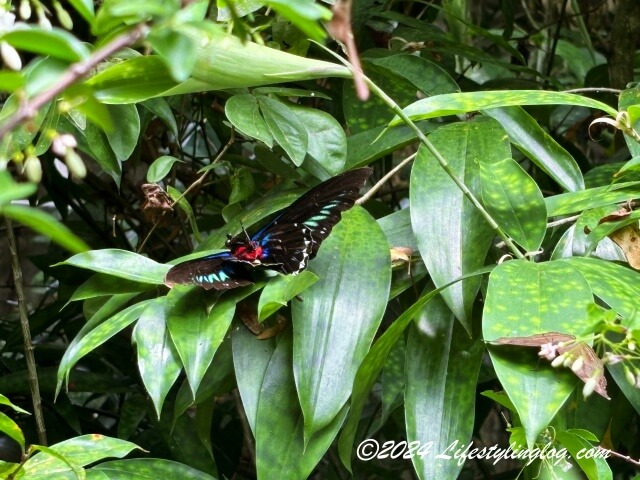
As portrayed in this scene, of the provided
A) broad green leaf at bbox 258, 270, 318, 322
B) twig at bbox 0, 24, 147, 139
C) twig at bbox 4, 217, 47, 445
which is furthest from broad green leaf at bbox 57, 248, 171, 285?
twig at bbox 0, 24, 147, 139

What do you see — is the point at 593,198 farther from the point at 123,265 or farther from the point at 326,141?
the point at 123,265

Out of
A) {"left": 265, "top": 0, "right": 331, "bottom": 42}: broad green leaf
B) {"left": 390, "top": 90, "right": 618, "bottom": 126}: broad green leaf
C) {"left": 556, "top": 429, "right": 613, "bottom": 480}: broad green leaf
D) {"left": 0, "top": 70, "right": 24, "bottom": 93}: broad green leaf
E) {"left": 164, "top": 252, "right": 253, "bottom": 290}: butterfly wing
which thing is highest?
{"left": 265, "top": 0, "right": 331, "bottom": 42}: broad green leaf

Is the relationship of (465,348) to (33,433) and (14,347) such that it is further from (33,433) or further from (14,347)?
(14,347)

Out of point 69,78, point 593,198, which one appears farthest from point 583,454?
point 69,78

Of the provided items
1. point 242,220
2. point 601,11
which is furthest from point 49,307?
point 601,11

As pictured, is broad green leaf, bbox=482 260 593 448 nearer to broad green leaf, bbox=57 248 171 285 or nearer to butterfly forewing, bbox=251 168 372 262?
butterfly forewing, bbox=251 168 372 262

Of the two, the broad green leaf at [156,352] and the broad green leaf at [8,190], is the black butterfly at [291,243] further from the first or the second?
the broad green leaf at [8,190]

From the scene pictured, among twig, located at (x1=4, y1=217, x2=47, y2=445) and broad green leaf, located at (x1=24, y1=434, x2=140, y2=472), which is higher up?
broad green leaf, located at (x1=24, y1=434, x2=140, y2=472)
